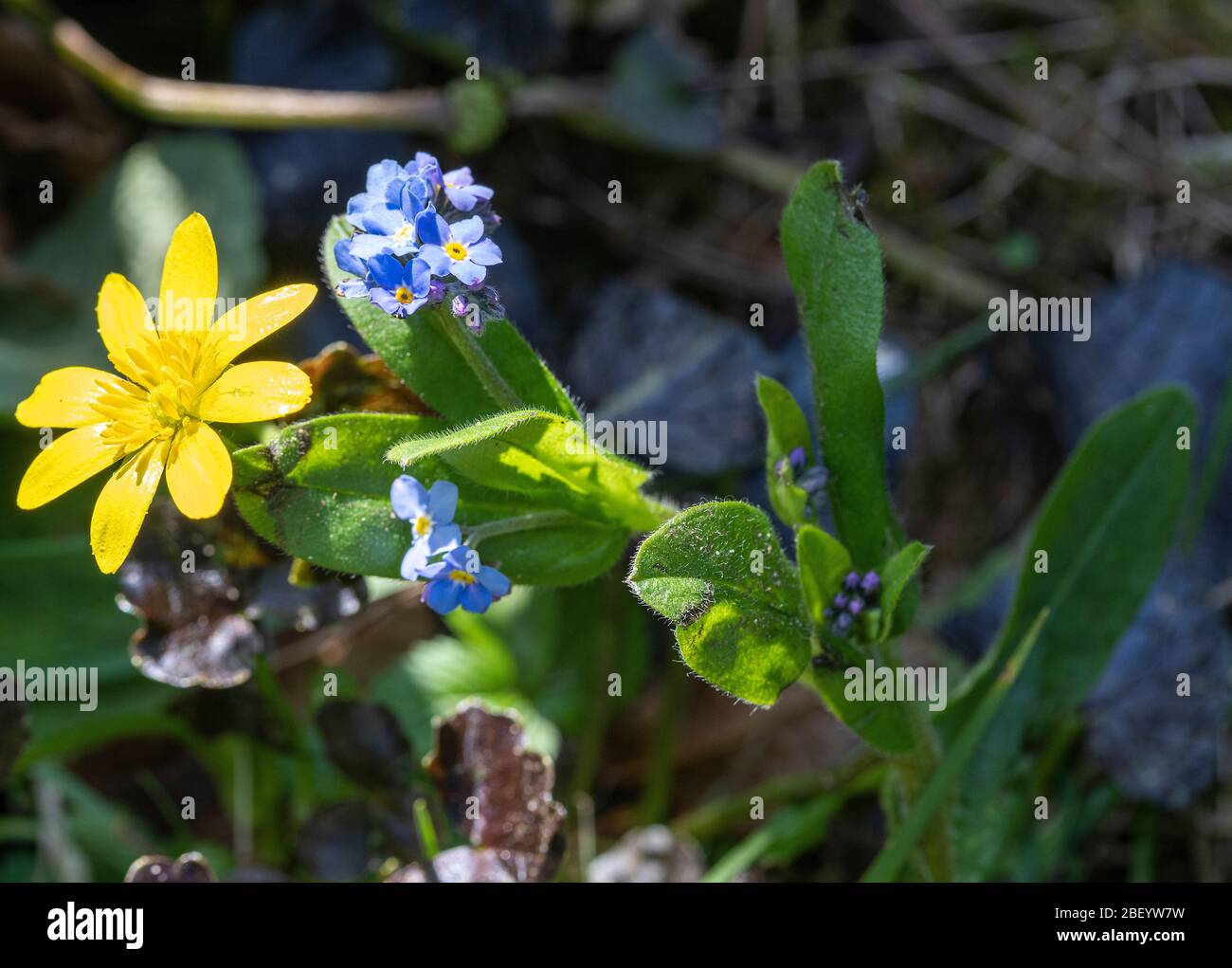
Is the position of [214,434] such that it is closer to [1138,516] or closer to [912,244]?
[1138,516]

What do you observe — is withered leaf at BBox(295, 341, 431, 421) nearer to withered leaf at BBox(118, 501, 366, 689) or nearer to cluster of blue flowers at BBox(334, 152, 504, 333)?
withered leaf at BBox(118, 501, 366, 689)

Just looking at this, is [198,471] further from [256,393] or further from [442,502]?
[442,502]

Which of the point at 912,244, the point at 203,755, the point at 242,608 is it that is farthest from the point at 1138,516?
the point at 203,755

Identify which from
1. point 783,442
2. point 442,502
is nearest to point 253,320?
point 442,502

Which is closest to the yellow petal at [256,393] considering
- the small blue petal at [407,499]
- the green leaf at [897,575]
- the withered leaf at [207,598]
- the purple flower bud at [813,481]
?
the small blue petal at [407,499]

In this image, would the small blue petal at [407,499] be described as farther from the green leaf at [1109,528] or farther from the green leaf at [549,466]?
the green leaf at [1109,528]

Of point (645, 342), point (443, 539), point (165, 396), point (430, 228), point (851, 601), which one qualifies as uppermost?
point (645, 342)
